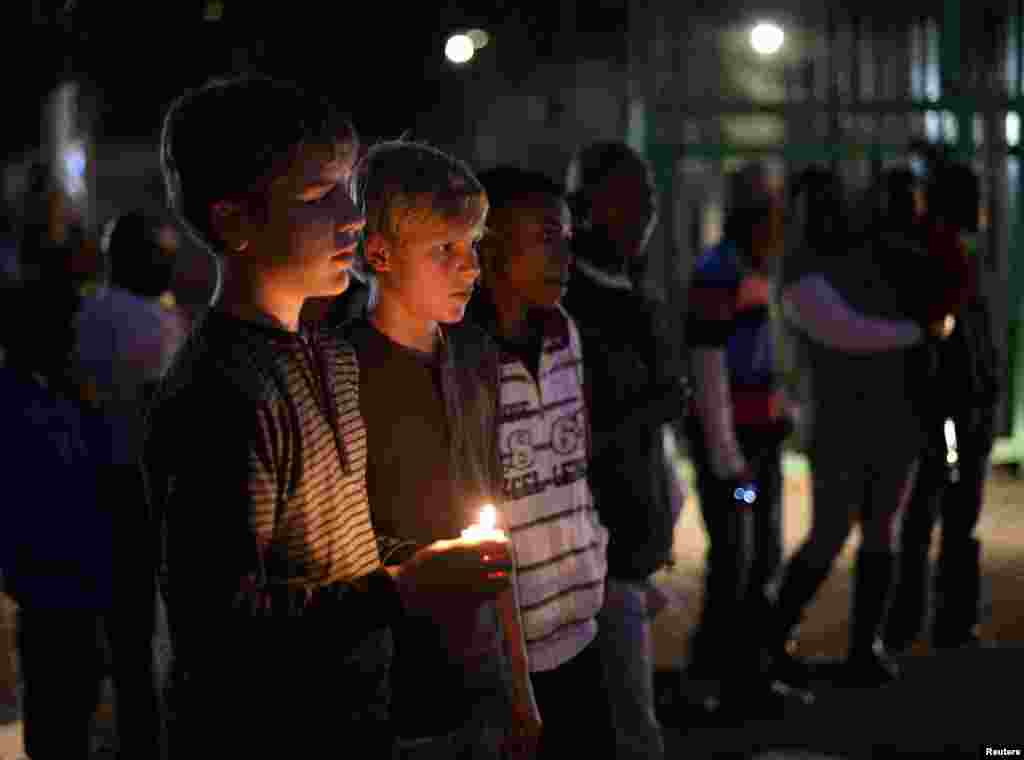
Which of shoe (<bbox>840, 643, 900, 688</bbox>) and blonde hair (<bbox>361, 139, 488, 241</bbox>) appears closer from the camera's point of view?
blonde hair (<bbox>361, 139, 488, 241</bbox>)

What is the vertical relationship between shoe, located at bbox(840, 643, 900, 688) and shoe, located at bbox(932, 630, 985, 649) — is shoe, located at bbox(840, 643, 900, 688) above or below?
Answer: above

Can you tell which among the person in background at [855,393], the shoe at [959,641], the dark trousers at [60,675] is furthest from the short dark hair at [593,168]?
the shoe at [959,641]

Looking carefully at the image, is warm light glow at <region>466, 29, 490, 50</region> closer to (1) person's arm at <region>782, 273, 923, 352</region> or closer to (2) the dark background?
(2) the dark background

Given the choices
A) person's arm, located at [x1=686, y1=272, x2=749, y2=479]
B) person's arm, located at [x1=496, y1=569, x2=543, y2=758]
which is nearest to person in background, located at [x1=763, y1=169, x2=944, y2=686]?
person's arm, located at [x1=686, y1=272, x2=749, y2=479]

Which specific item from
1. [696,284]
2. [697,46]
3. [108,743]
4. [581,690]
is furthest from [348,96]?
[581,690]

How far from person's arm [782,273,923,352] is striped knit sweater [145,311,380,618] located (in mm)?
4061

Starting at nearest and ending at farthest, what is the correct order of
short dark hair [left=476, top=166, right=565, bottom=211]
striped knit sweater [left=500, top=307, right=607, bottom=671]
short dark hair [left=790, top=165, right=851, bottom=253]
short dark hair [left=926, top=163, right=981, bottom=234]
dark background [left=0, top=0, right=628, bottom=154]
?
striped knit sweater [left=500, top=307, right=607, bottom=671] → short dark hair [left=476, top=166, right=565, bottom=211] → short dark hair [left=790, top=165, right=851, bottom=253] → short dark hair [left=926, top=163, right=981, bottom=234] → dark background [left=0, top=0, right=628, bottom=154]

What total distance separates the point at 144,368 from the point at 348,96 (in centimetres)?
445

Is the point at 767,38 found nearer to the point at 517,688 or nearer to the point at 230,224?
the point at 517,688

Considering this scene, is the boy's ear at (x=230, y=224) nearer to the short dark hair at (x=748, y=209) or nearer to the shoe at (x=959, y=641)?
the short dark hair at (x=748, y=209)

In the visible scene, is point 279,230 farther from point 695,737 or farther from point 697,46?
point 697,46

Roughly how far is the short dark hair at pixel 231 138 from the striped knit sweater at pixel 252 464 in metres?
0.19

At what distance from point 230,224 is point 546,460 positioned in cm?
136

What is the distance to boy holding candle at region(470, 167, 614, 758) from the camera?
3.54m
